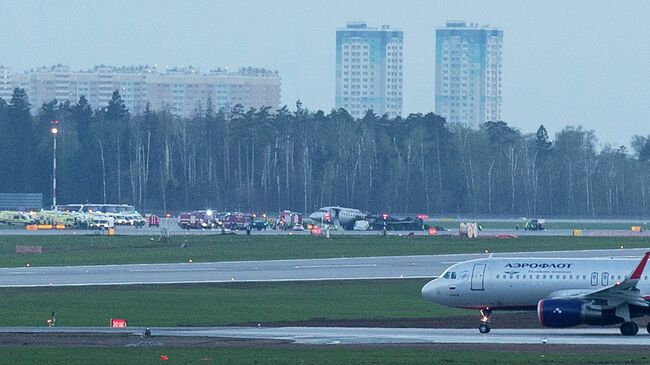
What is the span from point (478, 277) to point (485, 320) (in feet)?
5.22

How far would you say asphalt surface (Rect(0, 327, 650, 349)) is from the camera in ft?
166

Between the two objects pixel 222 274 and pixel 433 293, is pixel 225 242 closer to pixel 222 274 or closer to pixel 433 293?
pixel 222 274

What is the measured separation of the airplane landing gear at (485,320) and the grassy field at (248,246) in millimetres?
41314

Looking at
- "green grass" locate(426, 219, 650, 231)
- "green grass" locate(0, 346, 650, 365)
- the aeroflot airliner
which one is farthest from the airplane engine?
"green grass" locate(426, 219, 650, 231)

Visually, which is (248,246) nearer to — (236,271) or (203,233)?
(203,233)

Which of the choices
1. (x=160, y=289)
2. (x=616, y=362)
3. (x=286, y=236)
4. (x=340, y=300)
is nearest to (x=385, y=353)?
(x=616, y=362)

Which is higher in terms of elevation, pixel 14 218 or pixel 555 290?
pixel 14 218

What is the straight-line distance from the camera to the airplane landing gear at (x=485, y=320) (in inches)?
2137

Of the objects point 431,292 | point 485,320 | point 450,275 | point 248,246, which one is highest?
point 450,275

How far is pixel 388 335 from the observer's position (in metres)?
53.1

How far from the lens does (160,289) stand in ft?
242

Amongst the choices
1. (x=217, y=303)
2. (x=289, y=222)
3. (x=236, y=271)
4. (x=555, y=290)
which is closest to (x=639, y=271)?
(x=555, y=290)

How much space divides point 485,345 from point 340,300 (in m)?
20.0

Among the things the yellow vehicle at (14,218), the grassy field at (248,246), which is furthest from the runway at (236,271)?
the yellow vehicle at (14,218)
